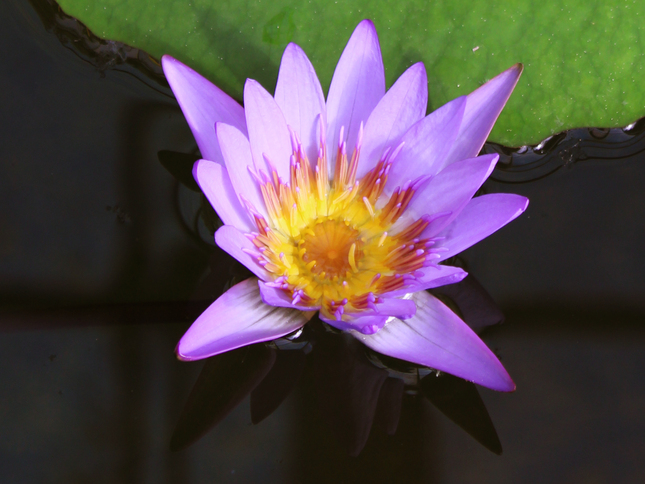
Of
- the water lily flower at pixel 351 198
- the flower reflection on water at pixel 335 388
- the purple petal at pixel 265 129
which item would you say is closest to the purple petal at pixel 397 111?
the water lily flower at pixel 351 198

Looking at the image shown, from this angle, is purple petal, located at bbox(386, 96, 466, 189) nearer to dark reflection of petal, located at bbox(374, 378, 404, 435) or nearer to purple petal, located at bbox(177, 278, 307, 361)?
purple petal, located at bbox(177, 278, 307, 361)

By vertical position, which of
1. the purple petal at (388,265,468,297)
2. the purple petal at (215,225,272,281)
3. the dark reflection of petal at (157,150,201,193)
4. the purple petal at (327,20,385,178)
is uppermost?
the dark reflection of petal at (157,150,201,193)

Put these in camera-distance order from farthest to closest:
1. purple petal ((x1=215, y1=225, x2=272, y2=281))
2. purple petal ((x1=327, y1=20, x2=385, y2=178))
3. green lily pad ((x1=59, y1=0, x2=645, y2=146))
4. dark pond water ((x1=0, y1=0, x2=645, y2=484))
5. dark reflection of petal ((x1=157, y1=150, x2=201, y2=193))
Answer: dark reflection of petal ((x1=157, y1=150, x2=201, y2=193)) < green lily pad ((x1=59, y1=0, x2=645, y2=146)) < dark pond water ((x1=0, y1=0, x2=645, y2=484)) < purple petal ((x1=327, y1=20, x2=385, y2=178)) < purple petal ((x1=215, y1=225, x2=272, y2=281))

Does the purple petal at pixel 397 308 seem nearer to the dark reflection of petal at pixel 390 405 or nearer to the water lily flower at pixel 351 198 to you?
the water lily flower at pixel 351 198

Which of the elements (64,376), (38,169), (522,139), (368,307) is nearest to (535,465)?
(368,307)

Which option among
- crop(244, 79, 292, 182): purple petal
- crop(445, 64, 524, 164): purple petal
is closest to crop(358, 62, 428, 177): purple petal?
crop(445, 64, 524, 164): purple petal

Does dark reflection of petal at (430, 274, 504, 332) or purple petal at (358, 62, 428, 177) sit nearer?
purple petal at (358, 62, 428, 177)

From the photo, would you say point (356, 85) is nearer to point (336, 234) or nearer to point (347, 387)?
point (336, 234)
